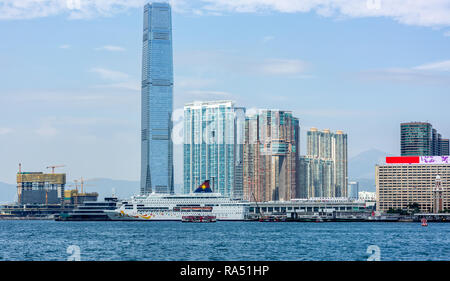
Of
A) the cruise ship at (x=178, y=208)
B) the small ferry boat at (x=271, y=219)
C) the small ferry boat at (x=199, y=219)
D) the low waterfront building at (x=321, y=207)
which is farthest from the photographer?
the low waterfront building at (x=321, y=207)

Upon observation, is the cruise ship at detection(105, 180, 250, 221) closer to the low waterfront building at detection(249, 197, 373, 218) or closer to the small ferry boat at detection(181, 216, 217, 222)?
the small ferry boat at detection(181, 216, 217, 222)

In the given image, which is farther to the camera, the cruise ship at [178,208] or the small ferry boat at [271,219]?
the small ferry boat at [271,219]

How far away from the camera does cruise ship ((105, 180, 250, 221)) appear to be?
166m

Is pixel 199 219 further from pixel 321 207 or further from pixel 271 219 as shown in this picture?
pixel 321 207

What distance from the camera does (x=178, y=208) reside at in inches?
6590

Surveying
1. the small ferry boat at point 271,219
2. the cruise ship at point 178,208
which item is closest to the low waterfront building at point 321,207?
the small ferry boat at point 271,219

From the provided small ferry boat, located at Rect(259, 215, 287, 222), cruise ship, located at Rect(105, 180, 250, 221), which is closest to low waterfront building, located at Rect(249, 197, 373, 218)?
small ferry boat, located at Rect(259, 215, 287, 222)

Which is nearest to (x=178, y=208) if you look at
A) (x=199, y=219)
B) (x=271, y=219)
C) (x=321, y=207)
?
(x=199, y=219)

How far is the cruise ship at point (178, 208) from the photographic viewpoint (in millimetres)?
166375

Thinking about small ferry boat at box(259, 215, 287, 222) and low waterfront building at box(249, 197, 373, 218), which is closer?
small ferry boat at box(259, 215, 287, 222)

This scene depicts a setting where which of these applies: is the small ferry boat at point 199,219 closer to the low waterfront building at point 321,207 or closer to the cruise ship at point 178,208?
the cruise ship at point 178,208
